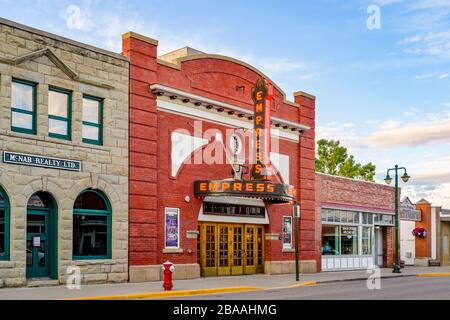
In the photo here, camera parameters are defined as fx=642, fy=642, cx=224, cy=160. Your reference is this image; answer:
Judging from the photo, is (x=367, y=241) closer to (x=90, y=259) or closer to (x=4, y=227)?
(x=90, y=259)

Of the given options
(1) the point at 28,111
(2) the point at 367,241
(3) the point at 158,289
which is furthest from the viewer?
(2) the point at 367,241

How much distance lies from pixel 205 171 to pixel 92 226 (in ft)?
21.3

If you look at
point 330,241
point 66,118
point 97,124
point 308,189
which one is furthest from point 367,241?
point 66,118

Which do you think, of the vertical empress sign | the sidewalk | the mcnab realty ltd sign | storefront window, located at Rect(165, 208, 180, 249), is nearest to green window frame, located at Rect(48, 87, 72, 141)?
the mcnab realty ltd sign

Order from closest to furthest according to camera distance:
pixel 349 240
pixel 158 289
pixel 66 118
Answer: pixel 158 289
pixel 66 118
pixel 349 240

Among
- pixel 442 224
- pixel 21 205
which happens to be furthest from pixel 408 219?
pixel 21 205

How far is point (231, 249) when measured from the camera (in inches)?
1147

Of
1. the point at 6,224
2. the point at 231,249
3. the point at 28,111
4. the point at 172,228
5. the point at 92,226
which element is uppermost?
the point at 28,111

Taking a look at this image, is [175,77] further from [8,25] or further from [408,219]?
[408,219]

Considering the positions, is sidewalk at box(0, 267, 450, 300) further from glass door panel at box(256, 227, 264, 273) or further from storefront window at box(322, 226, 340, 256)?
storefront window at box(322, 226, 340, 256)

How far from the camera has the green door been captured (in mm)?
21391

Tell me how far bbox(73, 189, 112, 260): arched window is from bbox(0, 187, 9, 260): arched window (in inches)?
107

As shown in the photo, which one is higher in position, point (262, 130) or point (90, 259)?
point (262, 130)

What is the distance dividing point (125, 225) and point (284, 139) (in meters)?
11.3
